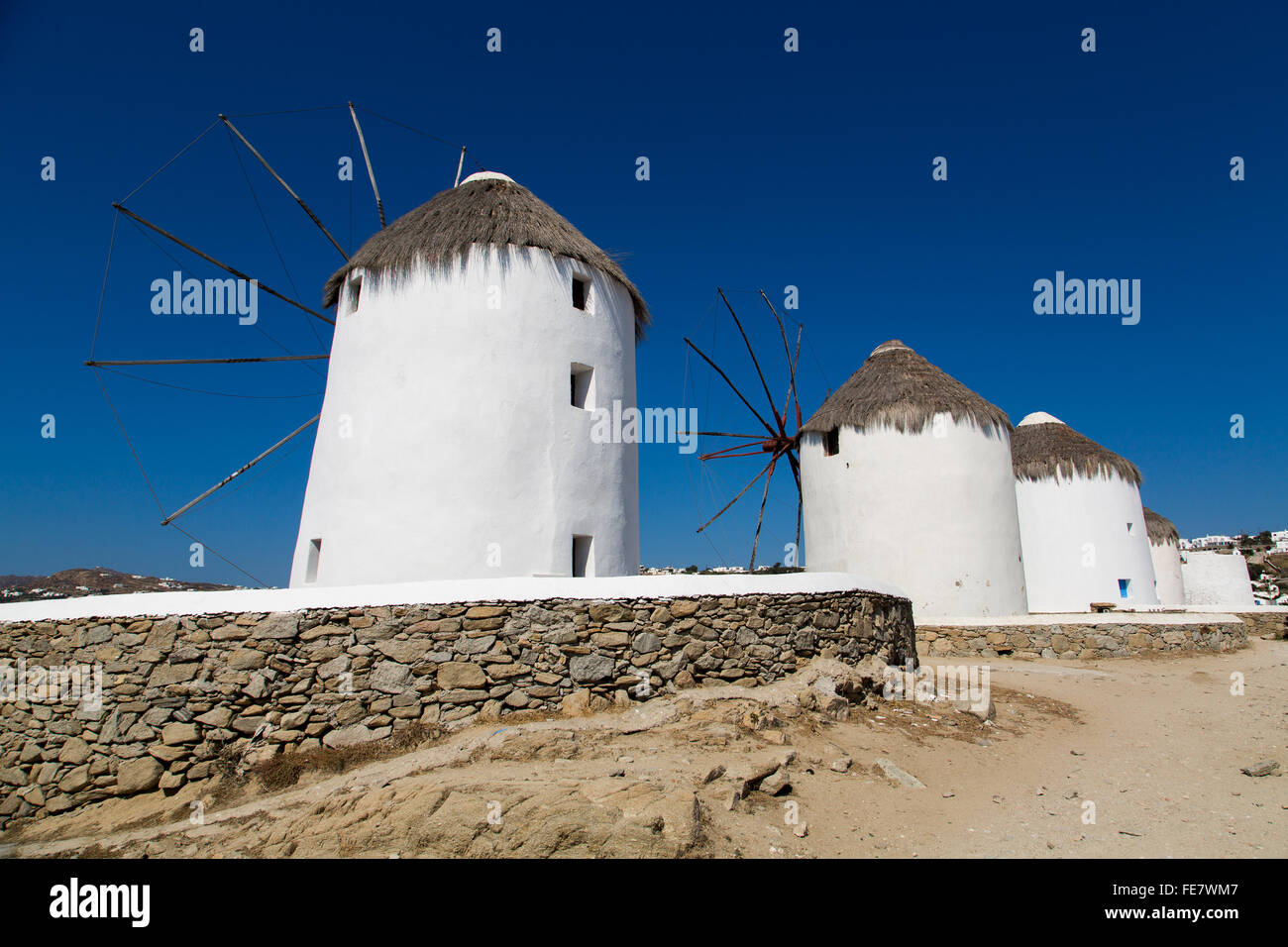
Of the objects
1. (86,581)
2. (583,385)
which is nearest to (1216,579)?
(583,385)

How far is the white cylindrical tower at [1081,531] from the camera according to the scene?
808 inches

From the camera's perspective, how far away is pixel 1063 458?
2108 centimetres

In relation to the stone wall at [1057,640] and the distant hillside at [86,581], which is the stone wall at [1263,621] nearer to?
the stone wall at [1057,640]

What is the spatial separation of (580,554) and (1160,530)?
2617 centimetres

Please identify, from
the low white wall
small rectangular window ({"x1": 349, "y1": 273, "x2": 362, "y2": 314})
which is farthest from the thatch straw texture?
small rectangular window ({"x1": 349, "y1": 273, "x2": 362, "y2": 314})

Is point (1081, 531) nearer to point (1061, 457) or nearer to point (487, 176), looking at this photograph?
point (1061, 457)

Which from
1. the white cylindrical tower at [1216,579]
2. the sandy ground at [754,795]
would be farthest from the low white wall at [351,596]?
the white cylindrical tower at [1216,579]

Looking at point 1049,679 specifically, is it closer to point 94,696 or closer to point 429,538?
point 429,538

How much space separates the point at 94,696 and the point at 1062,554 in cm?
2198

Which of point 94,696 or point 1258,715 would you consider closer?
point 94,696

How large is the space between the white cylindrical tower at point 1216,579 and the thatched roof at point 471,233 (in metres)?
32.0

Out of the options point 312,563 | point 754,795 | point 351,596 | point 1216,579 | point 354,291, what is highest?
point 354,291

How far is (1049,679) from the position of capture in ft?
38.8

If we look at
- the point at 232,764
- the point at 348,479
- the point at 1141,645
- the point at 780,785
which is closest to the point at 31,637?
the point at 232,764
